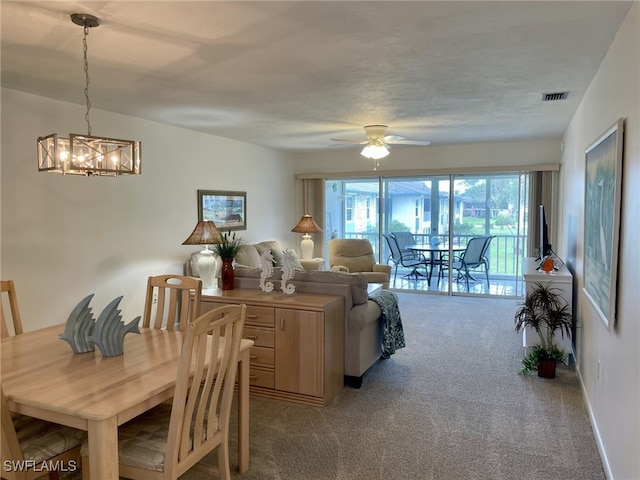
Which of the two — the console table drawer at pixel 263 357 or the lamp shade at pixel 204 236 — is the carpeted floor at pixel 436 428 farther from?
the lamp shade at pixel 204 236

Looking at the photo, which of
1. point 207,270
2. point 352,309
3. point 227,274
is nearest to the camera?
point 352,309

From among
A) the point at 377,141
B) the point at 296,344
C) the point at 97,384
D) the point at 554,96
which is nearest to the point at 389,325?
the point at 296,344

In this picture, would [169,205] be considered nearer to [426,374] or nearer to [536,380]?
[426,374]

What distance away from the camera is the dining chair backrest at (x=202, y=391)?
1874 millimetres

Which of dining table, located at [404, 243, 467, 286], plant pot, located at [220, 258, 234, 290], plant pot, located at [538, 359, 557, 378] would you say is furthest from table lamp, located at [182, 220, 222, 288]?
dining table, located at [404, 243, 467, 286]

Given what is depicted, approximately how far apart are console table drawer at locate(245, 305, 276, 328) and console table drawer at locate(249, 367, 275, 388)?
37 cm

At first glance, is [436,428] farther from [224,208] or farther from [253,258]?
[224,208]

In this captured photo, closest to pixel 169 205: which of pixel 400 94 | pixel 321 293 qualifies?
pixel 321 293

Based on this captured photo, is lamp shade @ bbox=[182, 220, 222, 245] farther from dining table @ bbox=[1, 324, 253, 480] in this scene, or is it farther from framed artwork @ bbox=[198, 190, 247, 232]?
dining table @ bbox=[1, 324, 253, 480]

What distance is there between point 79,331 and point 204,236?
259cm

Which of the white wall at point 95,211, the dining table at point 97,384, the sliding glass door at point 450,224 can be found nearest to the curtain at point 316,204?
the sliding glass door at point 450,224

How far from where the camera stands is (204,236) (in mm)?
4895

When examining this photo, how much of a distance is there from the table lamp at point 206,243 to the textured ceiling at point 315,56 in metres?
1.20

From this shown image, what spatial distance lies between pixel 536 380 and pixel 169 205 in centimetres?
419
